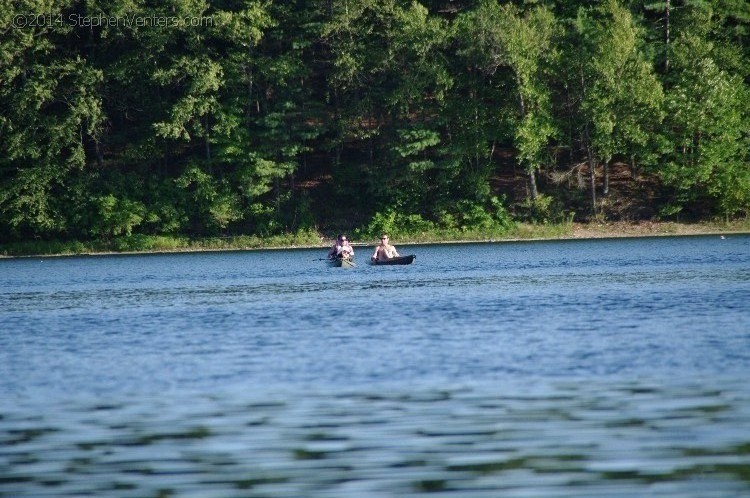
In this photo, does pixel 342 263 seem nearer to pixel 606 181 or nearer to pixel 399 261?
pixel 399 261

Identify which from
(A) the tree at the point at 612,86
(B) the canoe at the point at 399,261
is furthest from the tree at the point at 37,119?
(A) the tree at the point at 612,86

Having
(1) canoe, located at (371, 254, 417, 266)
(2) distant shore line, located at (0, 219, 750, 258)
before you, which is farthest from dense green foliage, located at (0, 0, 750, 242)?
(1) canoe, located at (371, 254, 417, 266)

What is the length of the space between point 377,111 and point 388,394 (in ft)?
214

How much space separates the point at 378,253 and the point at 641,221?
2596 cm

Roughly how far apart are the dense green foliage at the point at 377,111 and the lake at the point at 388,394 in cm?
3845

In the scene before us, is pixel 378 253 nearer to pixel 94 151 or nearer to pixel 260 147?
pixel 260 147
